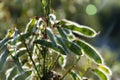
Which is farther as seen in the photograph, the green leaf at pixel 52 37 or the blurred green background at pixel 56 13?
the blurred green background at pixel 56 13

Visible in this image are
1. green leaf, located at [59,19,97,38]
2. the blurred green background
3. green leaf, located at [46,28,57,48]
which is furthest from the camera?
the blurred green background

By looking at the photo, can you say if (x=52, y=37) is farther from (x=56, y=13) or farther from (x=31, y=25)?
(x=56, y=13)

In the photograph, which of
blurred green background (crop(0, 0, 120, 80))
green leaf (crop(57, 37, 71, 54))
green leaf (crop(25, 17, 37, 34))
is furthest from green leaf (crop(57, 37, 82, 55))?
blurred green background (crop(0, 0, 120, 80))

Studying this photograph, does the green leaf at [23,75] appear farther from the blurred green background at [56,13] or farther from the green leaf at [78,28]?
the blurred green background at [56,13]

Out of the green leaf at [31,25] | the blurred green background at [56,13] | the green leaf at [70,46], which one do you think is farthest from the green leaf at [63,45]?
the blurred green background at [56,13]

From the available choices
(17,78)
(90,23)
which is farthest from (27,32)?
(90,23)

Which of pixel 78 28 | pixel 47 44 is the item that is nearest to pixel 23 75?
pixel 47 44

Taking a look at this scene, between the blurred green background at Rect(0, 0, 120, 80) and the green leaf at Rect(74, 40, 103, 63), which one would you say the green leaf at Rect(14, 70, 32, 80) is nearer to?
the green leaf at Rect(74, 40, 103, 63)

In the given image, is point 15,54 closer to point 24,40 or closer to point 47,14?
point 24,40
